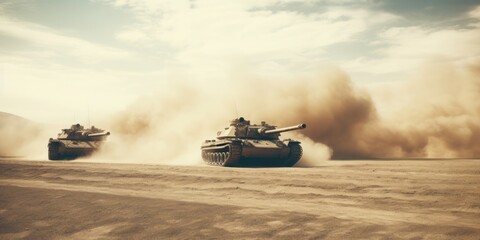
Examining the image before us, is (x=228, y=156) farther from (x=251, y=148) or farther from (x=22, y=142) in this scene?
(x=22, y=142)

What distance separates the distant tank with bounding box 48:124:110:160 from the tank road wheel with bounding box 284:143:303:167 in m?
14.1

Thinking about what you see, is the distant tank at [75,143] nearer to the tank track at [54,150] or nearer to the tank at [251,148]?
the tank track at [54,150]

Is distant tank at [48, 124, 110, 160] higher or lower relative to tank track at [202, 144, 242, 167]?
higher

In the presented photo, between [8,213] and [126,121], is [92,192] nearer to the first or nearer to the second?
[8,213]

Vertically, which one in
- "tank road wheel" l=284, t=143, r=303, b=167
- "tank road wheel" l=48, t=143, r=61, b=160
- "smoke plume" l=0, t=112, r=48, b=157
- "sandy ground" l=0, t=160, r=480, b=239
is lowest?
"sandy ground" l=0, t=160, r=480, b=239

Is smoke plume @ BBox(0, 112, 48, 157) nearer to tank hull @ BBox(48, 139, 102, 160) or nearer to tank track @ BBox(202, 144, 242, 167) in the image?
tank hull @ BBox(48, 139, 102, 160)

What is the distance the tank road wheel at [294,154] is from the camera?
19.4 m

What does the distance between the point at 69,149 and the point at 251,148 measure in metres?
15.5

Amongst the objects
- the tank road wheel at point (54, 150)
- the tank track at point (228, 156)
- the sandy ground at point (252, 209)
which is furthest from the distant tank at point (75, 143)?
the sandy ground at point (252, 209)

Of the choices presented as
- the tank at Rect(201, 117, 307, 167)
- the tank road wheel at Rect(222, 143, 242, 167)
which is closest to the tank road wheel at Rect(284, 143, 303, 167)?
the tank at Rect(201, 117, 307, 167)

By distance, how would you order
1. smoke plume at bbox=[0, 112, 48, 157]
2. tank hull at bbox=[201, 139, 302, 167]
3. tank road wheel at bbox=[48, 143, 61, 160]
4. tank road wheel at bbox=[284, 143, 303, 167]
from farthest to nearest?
1. smoke plume at bbox=[0, 112, 48, 157]
2. tank road wheel at bbox=[48, 143, 61, 160]
3. tank road wheel at bbox=[284, 143, 303, 167]
4. tank hull at bbox=[201, 139, 302, 167]

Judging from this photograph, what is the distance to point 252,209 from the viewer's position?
750 centimetres

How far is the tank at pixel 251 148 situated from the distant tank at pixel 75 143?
36.6 feet

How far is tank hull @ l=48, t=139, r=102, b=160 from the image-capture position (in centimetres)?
2773
